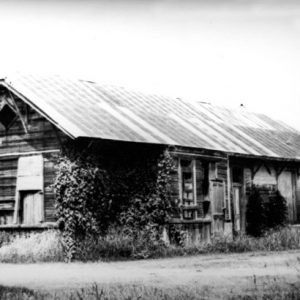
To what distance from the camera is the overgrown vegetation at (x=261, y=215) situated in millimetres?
25562

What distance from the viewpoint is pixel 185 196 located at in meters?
23.0

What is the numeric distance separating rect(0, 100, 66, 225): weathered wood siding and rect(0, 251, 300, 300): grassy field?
3194 mm

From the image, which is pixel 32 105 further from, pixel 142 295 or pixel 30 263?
pixel 142 295

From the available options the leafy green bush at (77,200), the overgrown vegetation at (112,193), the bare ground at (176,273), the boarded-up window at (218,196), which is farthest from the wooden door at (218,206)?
the leafy green bush at (77,200)

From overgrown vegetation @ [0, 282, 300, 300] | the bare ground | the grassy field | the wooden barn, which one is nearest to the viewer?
overgrown vegetation @ [0, 282, 300, 300]

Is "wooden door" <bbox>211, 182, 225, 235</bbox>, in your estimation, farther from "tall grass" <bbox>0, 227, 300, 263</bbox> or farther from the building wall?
"tall grass" <bbox>0, 227, 300, 263</bbox>

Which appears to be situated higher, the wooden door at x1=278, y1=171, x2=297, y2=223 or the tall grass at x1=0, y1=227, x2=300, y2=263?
the wooden door at x1=278, y1=171, x2=297, y2=223

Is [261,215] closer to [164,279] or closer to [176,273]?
[176,273]

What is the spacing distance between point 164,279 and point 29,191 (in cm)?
909

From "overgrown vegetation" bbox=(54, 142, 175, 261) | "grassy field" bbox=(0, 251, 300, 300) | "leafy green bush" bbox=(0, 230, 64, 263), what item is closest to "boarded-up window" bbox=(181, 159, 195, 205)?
"overgrown vegetation" bbox=(54, 142, 175, 261)

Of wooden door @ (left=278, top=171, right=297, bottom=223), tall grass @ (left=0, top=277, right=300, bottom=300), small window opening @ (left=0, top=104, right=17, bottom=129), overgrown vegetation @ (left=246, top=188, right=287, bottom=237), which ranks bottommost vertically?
tall grass @ (left=0, top=277, right=300, bottom=300)

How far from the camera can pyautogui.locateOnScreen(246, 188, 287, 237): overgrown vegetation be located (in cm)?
2556

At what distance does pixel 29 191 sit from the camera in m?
20.7

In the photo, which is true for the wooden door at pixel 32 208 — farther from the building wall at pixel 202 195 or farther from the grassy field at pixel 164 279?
the building wall at pixel 202 195
